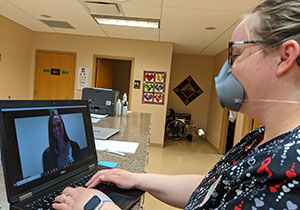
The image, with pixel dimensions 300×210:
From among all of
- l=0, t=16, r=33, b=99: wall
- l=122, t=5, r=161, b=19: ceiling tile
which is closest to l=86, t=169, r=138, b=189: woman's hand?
l=122, t=5, r=161, b=19: ceiling tile

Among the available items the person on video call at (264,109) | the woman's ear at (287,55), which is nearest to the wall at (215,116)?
the person on video call at (264,109)

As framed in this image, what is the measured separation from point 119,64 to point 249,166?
7.77 m

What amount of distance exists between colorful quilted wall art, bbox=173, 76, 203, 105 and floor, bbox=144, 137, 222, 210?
1406 mm

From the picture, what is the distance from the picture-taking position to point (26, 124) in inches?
27.5

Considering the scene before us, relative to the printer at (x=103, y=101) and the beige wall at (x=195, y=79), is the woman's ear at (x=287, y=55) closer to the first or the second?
the printer at (x=103, y=101)

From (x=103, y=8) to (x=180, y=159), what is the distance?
3109 mm

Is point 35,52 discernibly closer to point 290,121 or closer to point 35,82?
point 35,82

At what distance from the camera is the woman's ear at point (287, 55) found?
1.60ft

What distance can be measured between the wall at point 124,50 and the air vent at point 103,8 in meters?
1.75

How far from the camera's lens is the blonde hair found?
20.0 inches

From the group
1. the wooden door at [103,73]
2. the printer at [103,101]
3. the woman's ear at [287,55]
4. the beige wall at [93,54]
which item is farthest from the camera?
the wooden door at [103,73]

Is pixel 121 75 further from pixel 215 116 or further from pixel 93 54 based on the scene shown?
pixel 215 116

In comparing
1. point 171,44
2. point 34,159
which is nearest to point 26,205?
point 34,159

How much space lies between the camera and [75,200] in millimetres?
630
